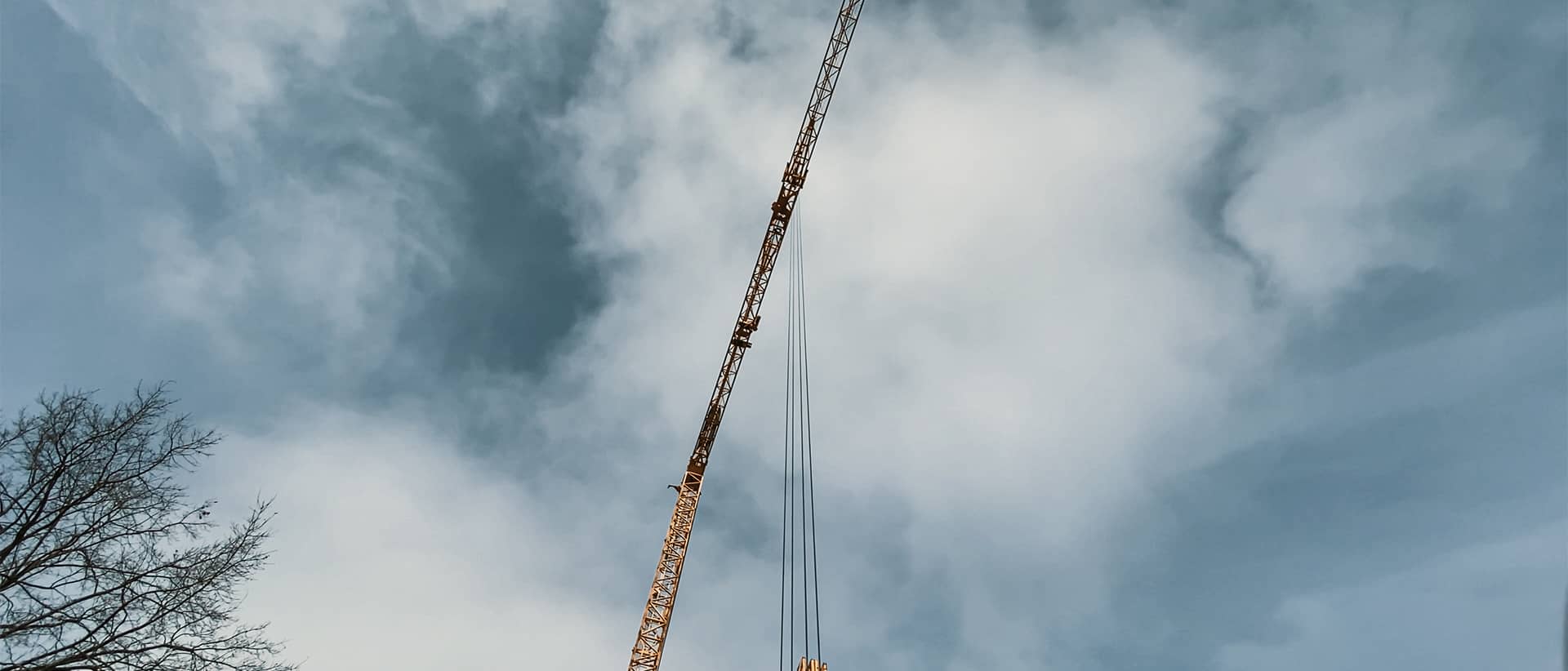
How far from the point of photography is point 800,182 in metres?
75.2

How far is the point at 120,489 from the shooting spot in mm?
14219

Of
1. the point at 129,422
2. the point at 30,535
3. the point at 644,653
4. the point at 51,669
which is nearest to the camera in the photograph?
the point at 51,669

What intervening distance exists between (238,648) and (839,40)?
7002cm

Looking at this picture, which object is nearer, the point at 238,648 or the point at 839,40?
the point at 238,648

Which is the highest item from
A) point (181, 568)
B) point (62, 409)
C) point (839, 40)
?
point (839, 40)

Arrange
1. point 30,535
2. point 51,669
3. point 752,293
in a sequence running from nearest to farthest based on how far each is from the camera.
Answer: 1. point 51,669
2. point 30,535
3. point 752,293

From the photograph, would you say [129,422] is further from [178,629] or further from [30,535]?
[178,629]

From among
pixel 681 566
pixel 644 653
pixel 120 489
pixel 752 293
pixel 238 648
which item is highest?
pixel 752 293

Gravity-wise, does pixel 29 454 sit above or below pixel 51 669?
above

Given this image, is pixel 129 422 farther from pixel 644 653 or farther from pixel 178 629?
pixel 644 653

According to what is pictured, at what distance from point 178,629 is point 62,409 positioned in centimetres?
402

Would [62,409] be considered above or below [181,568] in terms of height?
above

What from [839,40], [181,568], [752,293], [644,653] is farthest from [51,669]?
[839,40]

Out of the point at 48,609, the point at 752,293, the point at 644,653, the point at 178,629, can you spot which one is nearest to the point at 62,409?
the point at 48,609
